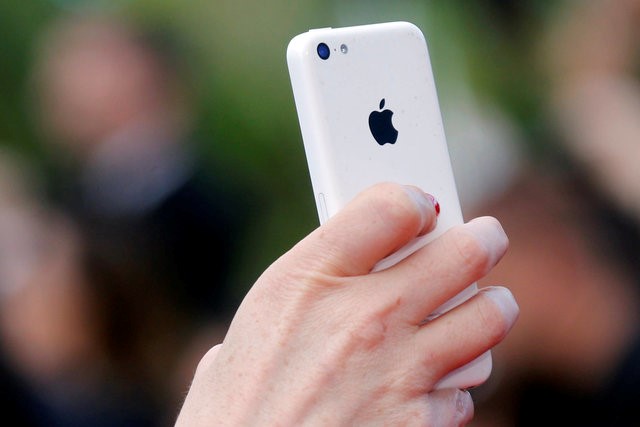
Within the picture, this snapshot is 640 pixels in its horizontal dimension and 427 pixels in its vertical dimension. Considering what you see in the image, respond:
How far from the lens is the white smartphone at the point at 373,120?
678 mm

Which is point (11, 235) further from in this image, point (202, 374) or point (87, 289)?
point (202, 374)

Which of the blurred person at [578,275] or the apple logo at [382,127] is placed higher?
the apple logo at [382,127]

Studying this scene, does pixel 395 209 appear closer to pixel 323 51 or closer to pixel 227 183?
pixel 323 51

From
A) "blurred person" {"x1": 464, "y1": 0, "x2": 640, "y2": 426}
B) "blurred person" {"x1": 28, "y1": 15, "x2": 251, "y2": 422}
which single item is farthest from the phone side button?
"blurred person" {"x1": 28, "y1": 15, "x2": 251, "y2": 422}

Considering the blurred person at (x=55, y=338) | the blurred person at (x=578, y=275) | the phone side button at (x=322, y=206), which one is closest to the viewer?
the phone side button at (x=322, y=206)

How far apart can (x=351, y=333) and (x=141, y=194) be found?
4.14 ft

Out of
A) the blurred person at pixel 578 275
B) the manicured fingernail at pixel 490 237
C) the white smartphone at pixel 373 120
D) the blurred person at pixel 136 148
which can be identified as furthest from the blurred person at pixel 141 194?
the manicured fingernail at pixel 490 237

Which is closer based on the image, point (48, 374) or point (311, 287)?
point (311, 287)

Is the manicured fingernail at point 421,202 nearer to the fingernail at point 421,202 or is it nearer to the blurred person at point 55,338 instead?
the fingernail at point 421,202

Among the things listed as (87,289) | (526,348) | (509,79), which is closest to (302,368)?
(526,348)

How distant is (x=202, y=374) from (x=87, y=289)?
1.17m

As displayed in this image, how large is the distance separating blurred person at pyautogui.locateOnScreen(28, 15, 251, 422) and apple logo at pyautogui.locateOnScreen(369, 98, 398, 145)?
1.06 metres

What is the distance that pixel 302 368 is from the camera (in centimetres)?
58

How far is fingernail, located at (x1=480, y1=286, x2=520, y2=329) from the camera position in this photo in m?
0.62
